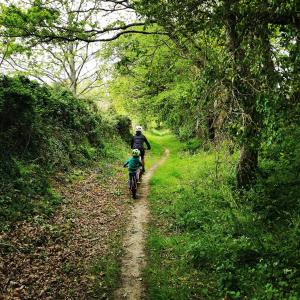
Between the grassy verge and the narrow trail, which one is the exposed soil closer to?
the narrow trail

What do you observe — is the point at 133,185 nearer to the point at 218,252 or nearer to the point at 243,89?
the point at 218,252

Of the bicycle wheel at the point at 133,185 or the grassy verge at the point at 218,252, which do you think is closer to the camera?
the grassy verge at the point at 218,252

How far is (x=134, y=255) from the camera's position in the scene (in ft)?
26.6

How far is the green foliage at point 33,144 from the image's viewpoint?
965cm

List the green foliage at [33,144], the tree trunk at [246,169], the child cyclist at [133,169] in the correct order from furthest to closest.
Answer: the child cyclist at [133,169]
the tree trunk at [246,169]
the green foliage at [33,144]

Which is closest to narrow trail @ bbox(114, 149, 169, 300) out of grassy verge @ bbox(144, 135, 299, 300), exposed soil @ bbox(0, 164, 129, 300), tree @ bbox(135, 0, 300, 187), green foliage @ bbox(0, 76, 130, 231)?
grassy verge @ bbox(144, 135, 299, 300)

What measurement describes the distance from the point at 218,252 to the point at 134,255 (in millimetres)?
2007

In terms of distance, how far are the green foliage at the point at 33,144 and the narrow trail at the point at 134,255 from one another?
2.57 metres

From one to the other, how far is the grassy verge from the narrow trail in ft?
0.67

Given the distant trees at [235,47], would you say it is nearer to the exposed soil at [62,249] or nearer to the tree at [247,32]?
the tree at [247,32]

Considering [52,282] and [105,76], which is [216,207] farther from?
[105,76]

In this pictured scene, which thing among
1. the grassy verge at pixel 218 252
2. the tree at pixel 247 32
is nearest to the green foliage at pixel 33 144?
the grassy verge at pixel 218 252

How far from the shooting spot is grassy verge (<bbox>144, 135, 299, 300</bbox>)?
6.14 meters

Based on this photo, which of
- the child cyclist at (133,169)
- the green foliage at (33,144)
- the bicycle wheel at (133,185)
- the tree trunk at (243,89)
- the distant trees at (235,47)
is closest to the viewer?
the distant trees at (235,47)
